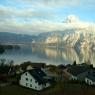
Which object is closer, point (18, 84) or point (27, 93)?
point (27, 93)

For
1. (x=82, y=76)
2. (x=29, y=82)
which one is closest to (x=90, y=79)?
(x=82, y=76)

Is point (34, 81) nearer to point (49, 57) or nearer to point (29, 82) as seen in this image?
point (29, 82)

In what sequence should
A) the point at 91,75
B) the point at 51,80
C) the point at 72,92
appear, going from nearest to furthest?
the point at 72,92, the point at 51,80, the point at 91,75

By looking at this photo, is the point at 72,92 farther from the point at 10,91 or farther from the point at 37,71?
the point at 37,71

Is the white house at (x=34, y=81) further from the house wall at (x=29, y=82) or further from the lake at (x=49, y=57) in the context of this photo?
the lake at (x=49, y=57)

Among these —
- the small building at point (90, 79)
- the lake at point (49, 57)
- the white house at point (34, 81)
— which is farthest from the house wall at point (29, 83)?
the lake at point (49, 57)

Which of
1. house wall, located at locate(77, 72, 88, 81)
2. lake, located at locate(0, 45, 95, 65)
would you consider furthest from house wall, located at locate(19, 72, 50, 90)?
lake, located at locate(0, 45, 95, 65)

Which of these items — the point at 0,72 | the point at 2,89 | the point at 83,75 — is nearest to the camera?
the point at 2,89

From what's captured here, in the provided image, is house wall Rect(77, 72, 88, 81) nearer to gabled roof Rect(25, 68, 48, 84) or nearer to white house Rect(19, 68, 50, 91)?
gabled roof Rect(25, 68, 48, 84)

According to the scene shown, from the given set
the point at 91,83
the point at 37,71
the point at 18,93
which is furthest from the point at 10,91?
the point at 91,83
